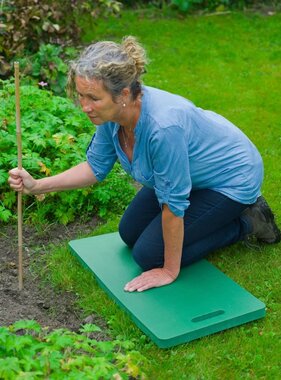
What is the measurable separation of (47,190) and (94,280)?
21.8 inches

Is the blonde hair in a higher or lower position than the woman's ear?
higher

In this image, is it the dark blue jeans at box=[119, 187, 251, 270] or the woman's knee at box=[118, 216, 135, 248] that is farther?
the woman's knee at box=[118, 216, 135, 248]

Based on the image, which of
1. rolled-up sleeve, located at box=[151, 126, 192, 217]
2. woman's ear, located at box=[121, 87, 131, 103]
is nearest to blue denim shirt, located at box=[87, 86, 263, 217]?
rolled-up sleeve, located at box=[151, 126, 192, 217]

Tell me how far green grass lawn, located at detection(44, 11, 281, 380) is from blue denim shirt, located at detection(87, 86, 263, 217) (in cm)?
49

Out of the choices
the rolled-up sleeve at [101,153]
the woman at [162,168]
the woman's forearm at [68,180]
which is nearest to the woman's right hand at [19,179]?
the woman at [162,168]

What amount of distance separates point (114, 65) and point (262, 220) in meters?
1.36

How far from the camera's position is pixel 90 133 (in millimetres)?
5273

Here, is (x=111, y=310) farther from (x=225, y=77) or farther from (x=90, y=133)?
(x=225, y=77)

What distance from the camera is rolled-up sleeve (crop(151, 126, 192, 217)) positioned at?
11.2 feet

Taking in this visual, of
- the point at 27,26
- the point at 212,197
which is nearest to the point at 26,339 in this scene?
the point at 212,197

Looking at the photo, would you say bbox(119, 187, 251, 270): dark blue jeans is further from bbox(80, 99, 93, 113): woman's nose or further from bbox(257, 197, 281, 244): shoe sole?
bbox(80, 99, 93, 113): woman's nose

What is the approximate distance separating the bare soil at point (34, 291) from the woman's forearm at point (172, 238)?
0.46 metres

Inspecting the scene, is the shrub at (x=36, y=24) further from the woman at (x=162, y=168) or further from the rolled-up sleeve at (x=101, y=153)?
the woman at (x=162, y=168)

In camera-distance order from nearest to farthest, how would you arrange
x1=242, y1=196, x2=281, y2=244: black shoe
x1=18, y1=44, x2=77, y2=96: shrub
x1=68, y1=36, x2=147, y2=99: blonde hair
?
x1=68, y1=36, x2=147, y2=99: blonde hair < x1=242, y1=196, x2=281, y2=244: black shoe < x1=18, y1=44, x2=77, y2=96: shrub
